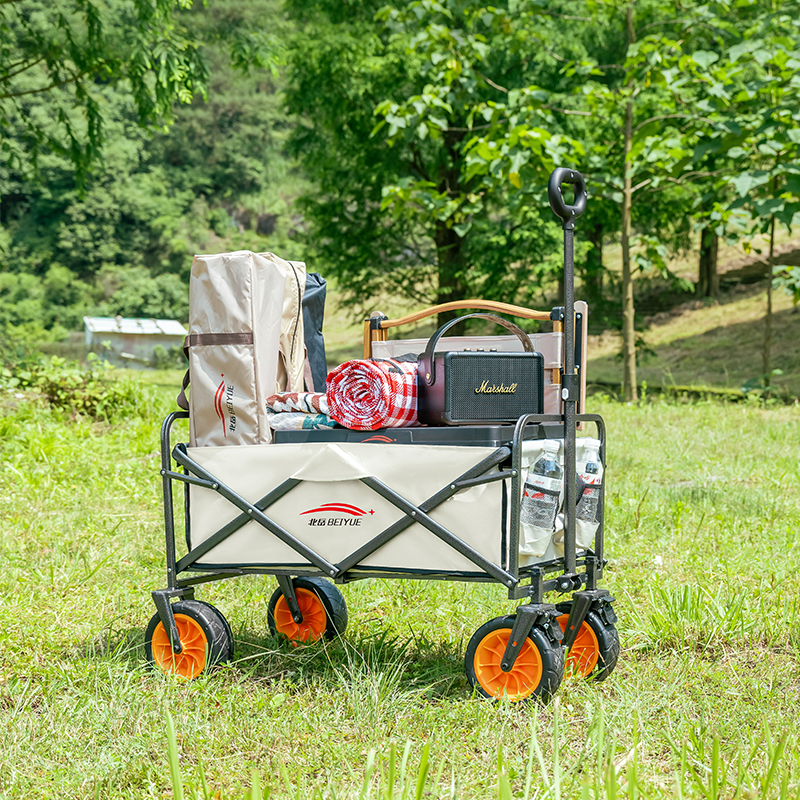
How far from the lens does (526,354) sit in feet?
9.22

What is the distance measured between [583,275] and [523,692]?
52.5 ft

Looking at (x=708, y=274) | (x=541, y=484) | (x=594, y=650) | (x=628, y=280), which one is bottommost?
(x=594, y=650)

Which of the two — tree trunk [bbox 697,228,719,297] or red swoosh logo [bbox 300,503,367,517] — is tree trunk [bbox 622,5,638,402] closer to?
red swoosh logo [bbox 300,503,367,517]

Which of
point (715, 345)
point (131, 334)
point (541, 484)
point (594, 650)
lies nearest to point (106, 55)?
point (541, 484)

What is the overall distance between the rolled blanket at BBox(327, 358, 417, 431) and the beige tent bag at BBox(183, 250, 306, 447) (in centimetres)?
32

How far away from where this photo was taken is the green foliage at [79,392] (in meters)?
8.75

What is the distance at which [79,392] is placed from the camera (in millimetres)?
8906

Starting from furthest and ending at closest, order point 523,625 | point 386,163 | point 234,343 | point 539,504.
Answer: point 386,163, point 234,343, point 539,504, point 523,625

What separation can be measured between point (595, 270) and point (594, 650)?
15126 millimetres

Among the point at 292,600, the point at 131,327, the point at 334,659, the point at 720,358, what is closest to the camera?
the point at 334,659

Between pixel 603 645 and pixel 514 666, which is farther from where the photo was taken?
pixel 603 645

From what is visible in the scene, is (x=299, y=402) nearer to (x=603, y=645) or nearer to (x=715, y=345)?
(x=603, y=645)

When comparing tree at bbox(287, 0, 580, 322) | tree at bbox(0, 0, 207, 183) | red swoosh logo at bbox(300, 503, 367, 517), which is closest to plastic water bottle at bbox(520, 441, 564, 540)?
red swoosh logo at bbox(300, 503, 367, 517)

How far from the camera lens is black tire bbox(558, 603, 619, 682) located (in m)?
2.92
